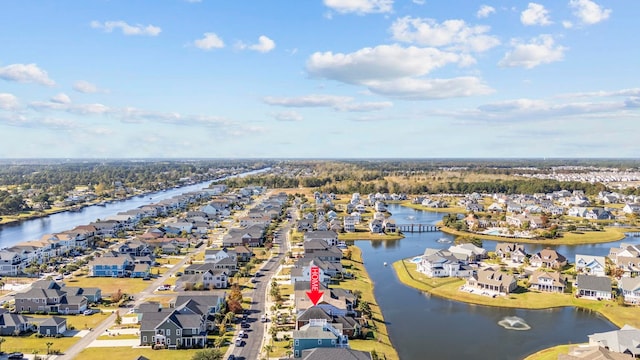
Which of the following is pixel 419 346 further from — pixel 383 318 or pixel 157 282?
pixel 157 282

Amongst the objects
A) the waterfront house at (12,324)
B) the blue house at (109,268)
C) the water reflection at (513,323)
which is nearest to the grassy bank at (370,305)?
the water reflection at (513,323)

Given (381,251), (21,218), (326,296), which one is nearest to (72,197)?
(21,218)

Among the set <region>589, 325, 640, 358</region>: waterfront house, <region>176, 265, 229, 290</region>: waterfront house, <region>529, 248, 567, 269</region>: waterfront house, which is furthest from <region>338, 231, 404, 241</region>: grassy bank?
<region>589, 325, 640, 358</region>: waterfront house

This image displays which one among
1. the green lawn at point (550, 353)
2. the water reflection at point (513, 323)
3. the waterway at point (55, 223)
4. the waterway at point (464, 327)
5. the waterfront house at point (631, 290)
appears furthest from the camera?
A: the waterway at point (55, 223)

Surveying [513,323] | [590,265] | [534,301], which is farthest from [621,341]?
[590,265]

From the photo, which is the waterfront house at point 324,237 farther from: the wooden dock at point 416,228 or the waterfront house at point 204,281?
the waterfront house at point 204,281

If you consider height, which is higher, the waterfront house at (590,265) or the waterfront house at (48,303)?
the waterfront house at (590,265)
